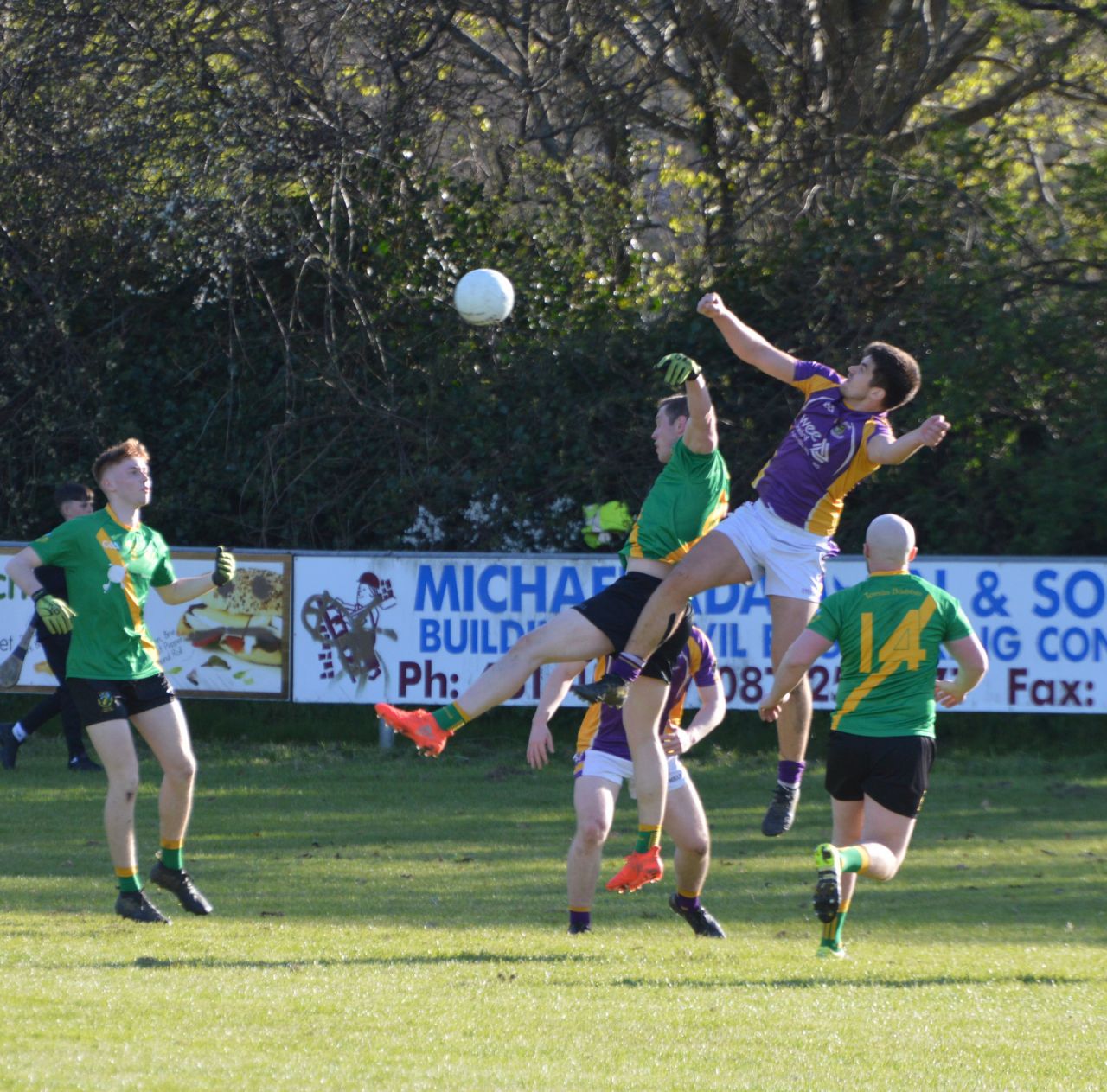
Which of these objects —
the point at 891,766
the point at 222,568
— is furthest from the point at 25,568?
the point at 891,766

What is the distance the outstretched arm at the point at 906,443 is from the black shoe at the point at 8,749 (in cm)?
874

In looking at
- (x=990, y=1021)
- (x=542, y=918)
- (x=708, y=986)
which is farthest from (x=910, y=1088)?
(x=542, y=918)

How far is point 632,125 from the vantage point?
17.4 meters

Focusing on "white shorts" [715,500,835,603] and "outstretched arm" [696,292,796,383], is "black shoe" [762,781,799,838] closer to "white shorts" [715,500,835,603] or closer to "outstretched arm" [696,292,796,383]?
"white shorts" [715,500,835,603]

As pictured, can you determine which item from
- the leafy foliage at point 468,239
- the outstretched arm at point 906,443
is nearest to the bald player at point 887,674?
the outstretched arm at point 906,443

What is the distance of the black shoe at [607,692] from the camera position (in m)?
7.15

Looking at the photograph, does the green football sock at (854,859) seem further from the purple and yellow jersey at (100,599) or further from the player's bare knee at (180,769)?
the purple and yellow jersey at (100,599)

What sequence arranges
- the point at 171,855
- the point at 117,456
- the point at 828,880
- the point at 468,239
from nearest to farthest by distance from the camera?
the point at 828,880
the point at 117,456
the point at 171,855
the point at 468,239

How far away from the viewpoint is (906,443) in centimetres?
708

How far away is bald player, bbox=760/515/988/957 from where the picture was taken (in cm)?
710

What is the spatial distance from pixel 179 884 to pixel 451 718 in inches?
76.5

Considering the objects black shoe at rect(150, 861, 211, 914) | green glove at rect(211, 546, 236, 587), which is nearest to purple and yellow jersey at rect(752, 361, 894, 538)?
green glove at rect(211, 546, 236, 587)

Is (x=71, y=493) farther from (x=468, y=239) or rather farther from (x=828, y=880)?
(x=828, y=880)

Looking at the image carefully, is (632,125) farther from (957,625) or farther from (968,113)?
(957,625)
